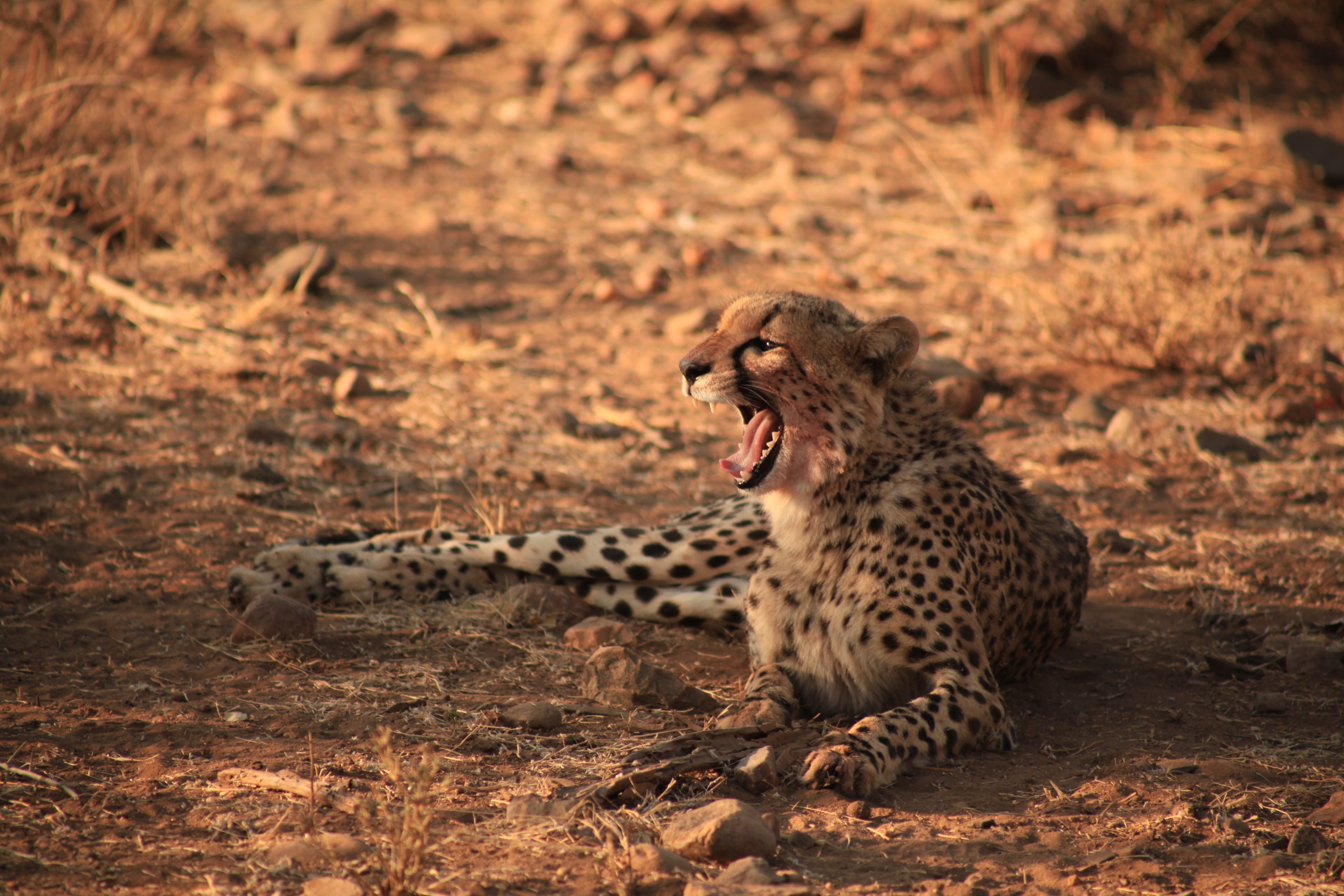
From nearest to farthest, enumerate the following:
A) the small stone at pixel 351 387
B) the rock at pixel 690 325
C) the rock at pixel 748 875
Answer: the rock at pixel 748 875, the small stone at pixel 351 387, the rock at pixel 690 325

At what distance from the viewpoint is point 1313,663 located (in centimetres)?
415

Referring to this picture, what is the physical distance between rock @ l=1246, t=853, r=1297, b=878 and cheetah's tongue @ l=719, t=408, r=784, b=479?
169 cm

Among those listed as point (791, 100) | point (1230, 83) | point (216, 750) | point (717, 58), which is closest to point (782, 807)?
point (216, 750)

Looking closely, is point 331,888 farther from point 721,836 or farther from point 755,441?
point 755,441

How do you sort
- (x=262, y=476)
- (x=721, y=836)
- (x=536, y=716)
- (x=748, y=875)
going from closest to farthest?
(x=748, y=875) → (x=721, y=836) → (x=536, y=716) → (x=262, y=476)

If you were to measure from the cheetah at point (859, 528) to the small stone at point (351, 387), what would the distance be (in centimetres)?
285

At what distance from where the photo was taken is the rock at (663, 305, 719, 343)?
23.4 feet

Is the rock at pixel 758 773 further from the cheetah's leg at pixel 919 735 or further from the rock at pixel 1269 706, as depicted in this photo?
the rock at pixel 1269 706

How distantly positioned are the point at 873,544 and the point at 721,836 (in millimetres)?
1237

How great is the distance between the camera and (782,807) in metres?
3.14

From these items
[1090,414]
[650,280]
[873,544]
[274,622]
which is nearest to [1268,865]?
[873,544]

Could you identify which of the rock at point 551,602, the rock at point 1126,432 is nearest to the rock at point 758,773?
the rock at point 551,602

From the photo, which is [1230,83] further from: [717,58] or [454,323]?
[454,323]

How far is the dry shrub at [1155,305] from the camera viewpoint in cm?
669
